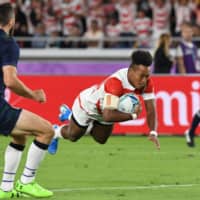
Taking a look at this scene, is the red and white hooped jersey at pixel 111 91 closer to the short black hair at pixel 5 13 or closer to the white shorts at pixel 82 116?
the white shorts at pixel 82 116

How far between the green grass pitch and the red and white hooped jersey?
95 centimetres

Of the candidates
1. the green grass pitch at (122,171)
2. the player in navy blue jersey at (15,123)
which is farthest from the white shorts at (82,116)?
the player in navy blue jersey at (15,123)

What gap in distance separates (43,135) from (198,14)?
51.9 ft

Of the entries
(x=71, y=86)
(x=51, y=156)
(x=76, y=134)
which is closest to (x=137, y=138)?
(x=71, y=86)

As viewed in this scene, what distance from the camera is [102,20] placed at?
26781 mm

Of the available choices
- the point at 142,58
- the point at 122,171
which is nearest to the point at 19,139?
the point at 142,58

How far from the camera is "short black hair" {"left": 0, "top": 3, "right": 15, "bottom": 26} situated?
10.8m

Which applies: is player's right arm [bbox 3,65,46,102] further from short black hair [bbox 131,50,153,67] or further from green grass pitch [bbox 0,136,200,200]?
short black hair [bbox 131,50,153,67]

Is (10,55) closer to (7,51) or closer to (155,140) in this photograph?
(7,51)

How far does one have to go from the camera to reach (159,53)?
22.4m

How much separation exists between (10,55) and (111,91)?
7.74 ft

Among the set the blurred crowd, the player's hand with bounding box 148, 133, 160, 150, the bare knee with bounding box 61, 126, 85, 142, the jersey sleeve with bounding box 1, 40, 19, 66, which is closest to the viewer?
the jersey sleeve with bounding box 1, 40, 19, 66

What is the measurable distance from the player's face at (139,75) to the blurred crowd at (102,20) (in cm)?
1306

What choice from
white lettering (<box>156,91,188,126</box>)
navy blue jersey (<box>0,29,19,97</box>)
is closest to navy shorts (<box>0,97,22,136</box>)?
navy blue jersey (<box>0,29,19,97</box>)
